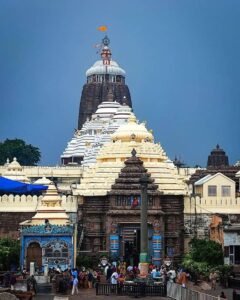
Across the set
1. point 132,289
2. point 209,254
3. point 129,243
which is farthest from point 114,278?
point 129,243

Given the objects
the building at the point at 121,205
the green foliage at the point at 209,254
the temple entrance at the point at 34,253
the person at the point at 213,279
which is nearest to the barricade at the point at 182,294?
the person at the point at 213,279

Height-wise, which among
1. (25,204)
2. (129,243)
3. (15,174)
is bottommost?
(129,243)

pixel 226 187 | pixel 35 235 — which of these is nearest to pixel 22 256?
pixel 35 235

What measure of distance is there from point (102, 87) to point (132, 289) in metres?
87.5

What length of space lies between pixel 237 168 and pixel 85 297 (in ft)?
124

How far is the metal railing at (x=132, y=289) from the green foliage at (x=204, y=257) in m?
8.29

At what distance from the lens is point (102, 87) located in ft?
416

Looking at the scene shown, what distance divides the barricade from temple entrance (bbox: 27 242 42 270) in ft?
33.9

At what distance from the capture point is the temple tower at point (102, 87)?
12556cm

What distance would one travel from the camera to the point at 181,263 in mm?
53938

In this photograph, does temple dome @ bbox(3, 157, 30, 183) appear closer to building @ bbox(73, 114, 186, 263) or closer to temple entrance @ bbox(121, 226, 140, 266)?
building @ bbox(73, 114, 186, 263)

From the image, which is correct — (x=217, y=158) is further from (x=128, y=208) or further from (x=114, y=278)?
(x=114, y=278)

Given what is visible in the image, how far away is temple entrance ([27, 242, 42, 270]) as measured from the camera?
48.5 m

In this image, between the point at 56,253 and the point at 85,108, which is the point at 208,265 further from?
the point at 85,108
